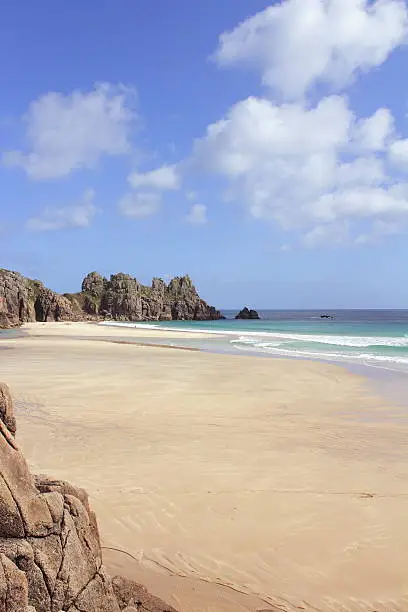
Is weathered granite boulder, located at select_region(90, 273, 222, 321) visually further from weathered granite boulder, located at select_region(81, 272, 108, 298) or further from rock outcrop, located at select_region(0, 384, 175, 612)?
rock outcrop, located at select_region(0, 384, 175, 612)

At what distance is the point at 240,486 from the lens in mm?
8172

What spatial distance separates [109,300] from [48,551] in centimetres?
16695

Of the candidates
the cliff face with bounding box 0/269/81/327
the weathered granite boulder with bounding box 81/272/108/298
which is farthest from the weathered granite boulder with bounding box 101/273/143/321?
the cliff face with bounding box 0/269/81/327

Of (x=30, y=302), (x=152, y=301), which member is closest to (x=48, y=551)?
(x=30, y=302)

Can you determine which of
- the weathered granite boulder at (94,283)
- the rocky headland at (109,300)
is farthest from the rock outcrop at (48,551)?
the weathered granite boulder at (94,283)

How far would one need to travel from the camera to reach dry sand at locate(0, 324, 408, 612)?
Answer: 18.2ft

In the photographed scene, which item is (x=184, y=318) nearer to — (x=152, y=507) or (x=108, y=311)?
(x=108, y=311)

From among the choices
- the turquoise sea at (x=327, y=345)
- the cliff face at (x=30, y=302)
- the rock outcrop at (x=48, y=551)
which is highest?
the cliff face at (x=30, y=302)

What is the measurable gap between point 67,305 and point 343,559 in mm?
146277

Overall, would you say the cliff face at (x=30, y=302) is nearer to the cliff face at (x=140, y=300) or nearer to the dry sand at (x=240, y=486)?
the cliff face at (x=140, y=300)

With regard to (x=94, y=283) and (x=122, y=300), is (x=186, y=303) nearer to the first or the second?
(x=122, y=300)

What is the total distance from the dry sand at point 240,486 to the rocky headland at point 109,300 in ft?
365

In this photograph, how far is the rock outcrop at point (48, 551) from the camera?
11.8ft

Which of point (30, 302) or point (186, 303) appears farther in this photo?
point (186, 303)
